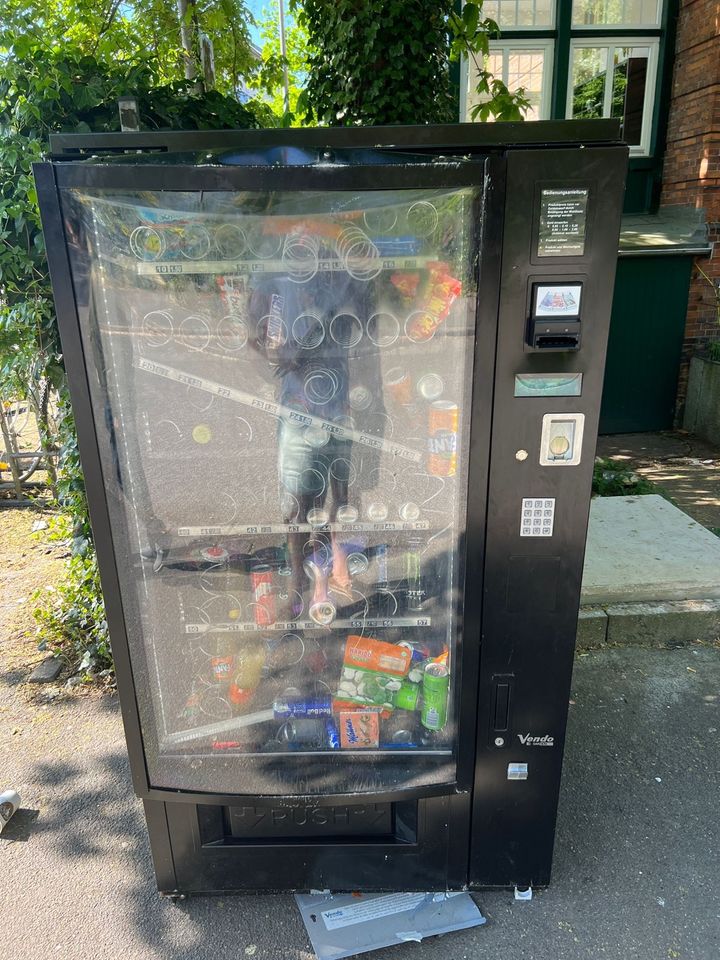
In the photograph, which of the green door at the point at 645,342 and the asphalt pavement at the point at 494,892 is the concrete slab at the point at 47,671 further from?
the green door at the point at 645,342

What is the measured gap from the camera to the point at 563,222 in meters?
1.51

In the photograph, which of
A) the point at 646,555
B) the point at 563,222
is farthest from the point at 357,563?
the point at 646,555

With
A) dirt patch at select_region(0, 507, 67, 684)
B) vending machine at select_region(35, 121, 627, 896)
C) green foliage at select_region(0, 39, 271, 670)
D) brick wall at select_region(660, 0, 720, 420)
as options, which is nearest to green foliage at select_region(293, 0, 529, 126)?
green foliage at select_region(0, 39, 271, 670)

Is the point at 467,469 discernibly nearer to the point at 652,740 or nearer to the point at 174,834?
the point at 174,834

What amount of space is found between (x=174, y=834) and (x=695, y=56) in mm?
8148

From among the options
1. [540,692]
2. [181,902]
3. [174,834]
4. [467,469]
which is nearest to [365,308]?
[467,469]

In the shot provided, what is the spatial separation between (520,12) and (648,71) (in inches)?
60.6

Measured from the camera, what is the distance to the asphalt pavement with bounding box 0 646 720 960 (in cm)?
195

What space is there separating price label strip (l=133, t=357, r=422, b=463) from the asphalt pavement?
1488mm

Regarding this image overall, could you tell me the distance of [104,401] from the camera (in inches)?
64.2

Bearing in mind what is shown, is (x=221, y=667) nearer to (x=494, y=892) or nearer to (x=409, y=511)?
(x=409, y=511)

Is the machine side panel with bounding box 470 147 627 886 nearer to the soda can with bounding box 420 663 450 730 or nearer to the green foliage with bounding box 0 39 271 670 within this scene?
the soda can with bounding box 420 663 450 730

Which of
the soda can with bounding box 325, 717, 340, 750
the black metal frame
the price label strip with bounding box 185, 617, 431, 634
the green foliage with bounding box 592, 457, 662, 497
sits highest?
the black metal frame

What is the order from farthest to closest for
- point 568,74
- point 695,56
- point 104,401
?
1. point 568,74
2. point 695,56
3. point 104,401
